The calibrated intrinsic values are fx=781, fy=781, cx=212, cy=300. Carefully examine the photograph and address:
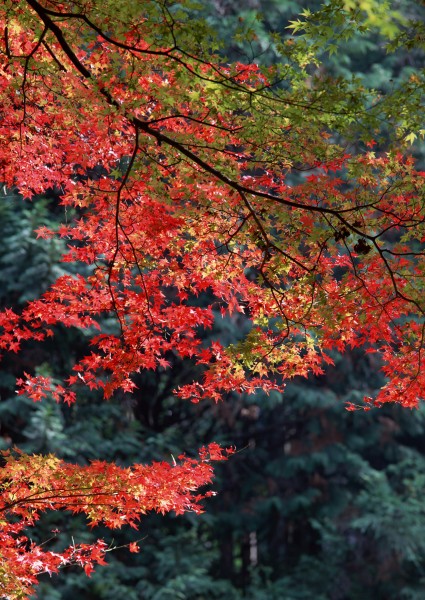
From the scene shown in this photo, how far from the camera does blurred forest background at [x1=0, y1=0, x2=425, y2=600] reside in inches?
365

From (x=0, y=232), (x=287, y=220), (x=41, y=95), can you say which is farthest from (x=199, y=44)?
(x=0, y=232)

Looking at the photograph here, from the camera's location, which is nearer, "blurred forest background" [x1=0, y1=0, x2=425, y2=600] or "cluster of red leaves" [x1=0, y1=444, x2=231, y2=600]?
"cluster of red leaves" [x1=0, y1=444, x2=231, y2=600]

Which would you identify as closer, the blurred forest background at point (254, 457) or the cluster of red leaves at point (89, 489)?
the cluster of red leaves at point (89, 489)

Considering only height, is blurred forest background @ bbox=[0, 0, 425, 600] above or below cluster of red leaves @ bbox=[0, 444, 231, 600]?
above

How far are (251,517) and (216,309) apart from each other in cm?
287

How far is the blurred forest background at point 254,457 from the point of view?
30.4 ft

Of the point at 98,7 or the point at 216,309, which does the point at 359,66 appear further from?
the point at 98,7

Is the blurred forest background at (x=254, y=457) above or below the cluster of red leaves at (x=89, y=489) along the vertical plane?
above

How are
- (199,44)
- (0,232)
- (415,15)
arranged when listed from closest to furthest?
(199,44) < (0,232) < (415,15)

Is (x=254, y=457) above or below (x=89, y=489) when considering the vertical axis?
above

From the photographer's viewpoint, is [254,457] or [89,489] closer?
[89,489]

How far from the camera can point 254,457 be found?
11.4m

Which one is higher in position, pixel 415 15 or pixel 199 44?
pixel 415 15

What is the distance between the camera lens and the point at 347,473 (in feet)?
35.4
